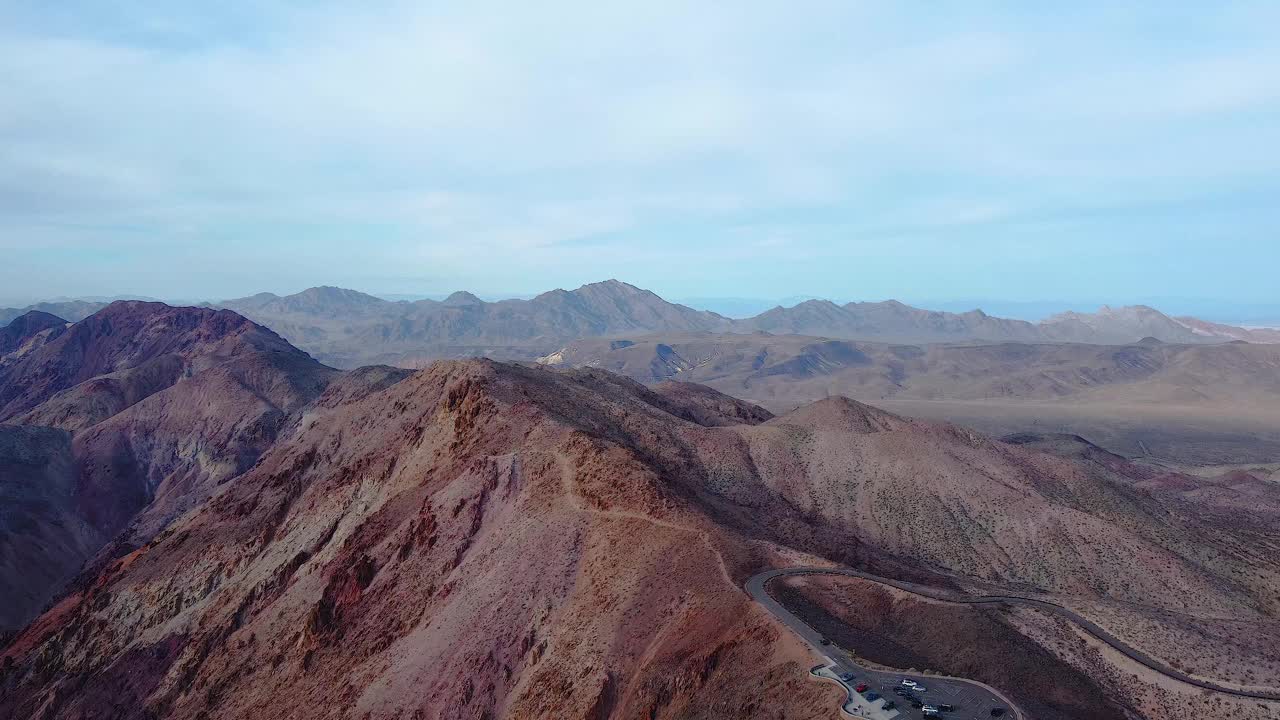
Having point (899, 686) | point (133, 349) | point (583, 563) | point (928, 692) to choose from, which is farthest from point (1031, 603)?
point (133, 349)

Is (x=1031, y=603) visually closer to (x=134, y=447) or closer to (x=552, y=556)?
(x=552, y=556)

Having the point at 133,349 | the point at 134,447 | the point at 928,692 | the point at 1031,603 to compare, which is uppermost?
the point at 133,349

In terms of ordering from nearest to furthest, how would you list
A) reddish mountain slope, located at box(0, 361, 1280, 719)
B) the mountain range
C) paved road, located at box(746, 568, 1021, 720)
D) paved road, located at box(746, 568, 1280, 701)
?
paved road, located at box(746, 568, 1021, 720) < paved road, located at box(746, 568, 1280, 701) < the mountain range < reddish mountain slope, located at box(0, 361, 1280, 719)

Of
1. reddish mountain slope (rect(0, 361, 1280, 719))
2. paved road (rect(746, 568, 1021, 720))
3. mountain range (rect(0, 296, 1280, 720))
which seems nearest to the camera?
paved road (rect(746, 568, 1021, 720))

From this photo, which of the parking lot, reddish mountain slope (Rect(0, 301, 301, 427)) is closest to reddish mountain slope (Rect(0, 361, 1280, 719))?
the parking lot

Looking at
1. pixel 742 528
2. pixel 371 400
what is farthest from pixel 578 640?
pixel 371 400

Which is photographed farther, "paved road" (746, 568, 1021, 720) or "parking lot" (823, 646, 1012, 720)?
"parking lot" (823, 646, 1012, 720)

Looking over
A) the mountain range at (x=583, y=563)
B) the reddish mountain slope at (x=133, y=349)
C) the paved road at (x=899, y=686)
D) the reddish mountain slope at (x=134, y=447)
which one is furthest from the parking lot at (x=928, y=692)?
the reddish mountain slope at (x=133, y=349)

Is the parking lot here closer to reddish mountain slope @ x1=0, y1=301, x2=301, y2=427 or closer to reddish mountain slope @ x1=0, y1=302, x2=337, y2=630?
reddish mountain slope @ x1=0, y1=302, x2=337, y2=630
